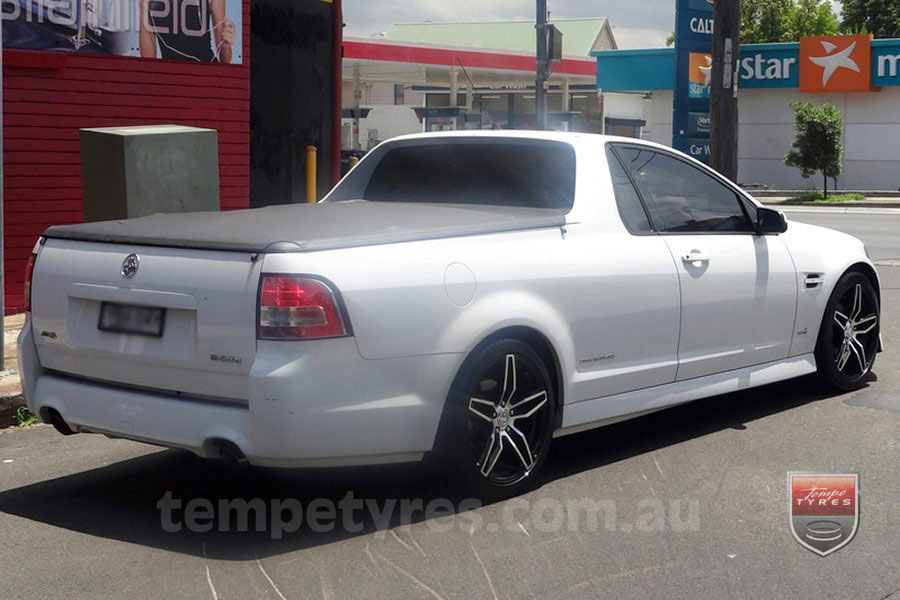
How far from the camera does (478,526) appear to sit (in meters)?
5.27

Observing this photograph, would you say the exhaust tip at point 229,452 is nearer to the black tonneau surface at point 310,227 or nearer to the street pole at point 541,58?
the black tonneau surface at point 310,227

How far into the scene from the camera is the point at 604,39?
83562 mm

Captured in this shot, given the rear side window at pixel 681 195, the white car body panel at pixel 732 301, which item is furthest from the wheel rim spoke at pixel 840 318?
the rear side window at pixel 681 195

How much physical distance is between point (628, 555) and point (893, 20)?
6311 cm

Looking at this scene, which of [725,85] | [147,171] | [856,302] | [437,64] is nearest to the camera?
[856,302]

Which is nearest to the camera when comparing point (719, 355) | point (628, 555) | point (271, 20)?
point (628, 555)

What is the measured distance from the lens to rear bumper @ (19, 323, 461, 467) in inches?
192

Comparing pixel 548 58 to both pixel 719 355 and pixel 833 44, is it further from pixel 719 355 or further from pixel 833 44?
pixel 833 44

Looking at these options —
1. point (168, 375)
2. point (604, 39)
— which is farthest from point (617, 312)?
point (604, 39)

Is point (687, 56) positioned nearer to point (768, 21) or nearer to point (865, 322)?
point (865, 322)

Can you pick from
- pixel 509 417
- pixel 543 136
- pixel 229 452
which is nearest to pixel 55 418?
pixel 229 452

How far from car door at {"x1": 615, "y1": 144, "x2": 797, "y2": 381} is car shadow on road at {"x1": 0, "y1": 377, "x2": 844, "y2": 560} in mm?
481

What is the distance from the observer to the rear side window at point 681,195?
666 cm

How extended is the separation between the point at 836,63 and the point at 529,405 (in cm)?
3407
